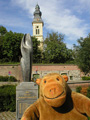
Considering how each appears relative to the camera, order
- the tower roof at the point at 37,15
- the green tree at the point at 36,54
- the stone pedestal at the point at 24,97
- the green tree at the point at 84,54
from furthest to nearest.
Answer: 1. the tower roof at the point at 37,15
2. the green tree at the point at 36,54
3. the green tree at the point at 84,54
4. the stone pedestal at the point at 24,97

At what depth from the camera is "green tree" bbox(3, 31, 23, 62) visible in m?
30.7

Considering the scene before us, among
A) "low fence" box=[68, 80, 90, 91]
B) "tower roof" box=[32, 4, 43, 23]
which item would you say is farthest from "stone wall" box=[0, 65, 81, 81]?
"tower roof" box=[32, 4, 43, 23]

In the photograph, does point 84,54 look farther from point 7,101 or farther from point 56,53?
point 56,53

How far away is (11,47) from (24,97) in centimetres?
2655

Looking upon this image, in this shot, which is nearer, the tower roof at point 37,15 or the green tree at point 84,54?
the green tree at point 84,54

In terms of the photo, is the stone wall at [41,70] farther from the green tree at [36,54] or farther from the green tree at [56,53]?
the green tree at [36,54]

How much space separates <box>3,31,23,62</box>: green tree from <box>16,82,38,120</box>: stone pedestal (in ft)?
83.9

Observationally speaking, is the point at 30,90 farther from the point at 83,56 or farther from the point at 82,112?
the point at 83,56

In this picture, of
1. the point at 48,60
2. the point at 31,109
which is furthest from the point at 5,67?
the point at 31,109

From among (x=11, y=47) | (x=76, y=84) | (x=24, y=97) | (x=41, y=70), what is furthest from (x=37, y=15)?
(x=24, y=97)

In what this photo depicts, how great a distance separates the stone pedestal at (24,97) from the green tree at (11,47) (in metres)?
25.6

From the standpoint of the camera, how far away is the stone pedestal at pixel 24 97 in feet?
18.3

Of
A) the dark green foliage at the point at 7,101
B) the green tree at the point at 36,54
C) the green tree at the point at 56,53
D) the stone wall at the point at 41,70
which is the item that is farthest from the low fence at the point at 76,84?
the green tree at the point at 36,54

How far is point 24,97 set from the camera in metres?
5.63
